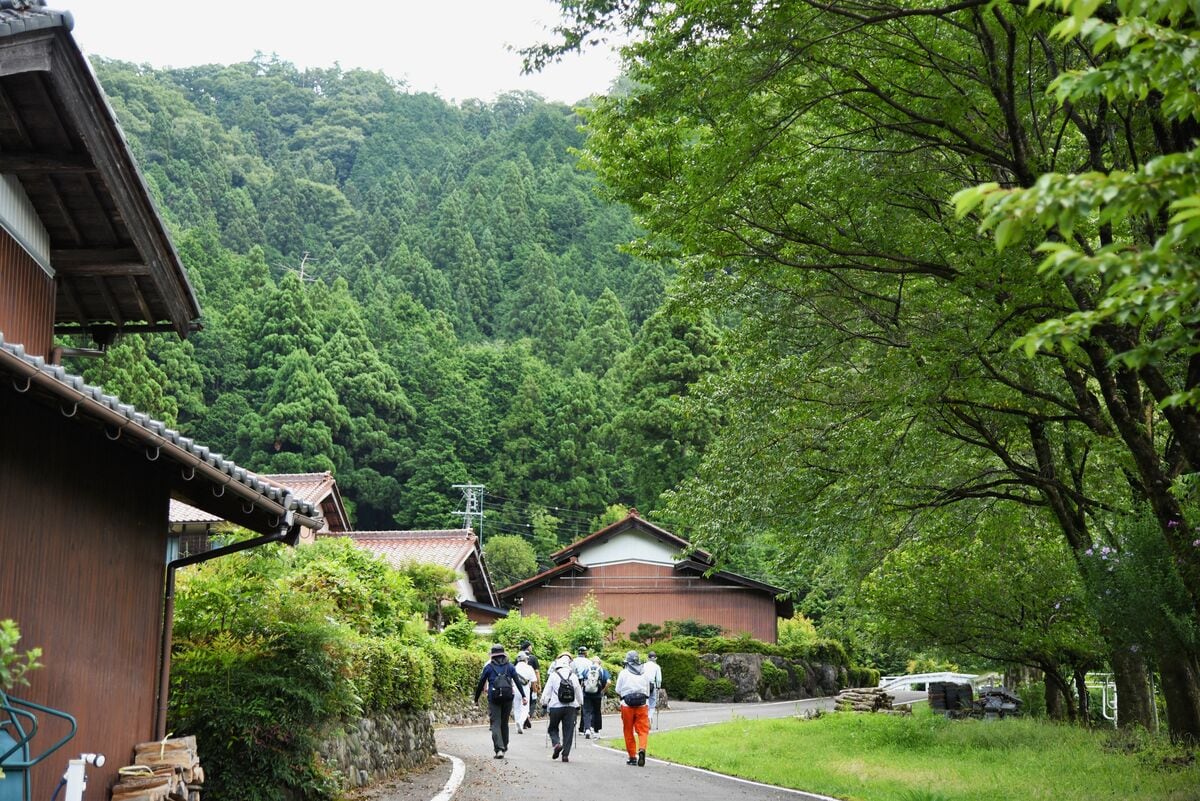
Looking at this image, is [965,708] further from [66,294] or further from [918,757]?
[66,294]

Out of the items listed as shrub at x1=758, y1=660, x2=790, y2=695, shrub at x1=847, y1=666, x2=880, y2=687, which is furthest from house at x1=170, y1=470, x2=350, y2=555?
shrub at x1=847, y1=666, x2=880, y2=687

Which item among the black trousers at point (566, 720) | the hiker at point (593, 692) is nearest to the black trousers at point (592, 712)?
the hiker at point (593, 692)

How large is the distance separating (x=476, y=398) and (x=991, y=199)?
65505 mm

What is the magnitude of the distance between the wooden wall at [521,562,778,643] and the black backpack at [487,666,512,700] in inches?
→ 1207

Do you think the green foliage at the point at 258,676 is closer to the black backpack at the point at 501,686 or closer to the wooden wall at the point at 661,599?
the black backpack at the point at 501,686

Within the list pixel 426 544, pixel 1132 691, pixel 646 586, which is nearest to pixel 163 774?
pixel 1132 691

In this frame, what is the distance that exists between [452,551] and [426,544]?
1.42m

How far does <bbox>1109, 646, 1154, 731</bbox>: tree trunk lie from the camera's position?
59.4 ft

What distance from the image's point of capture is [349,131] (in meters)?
116

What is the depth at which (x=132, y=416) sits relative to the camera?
305 inches

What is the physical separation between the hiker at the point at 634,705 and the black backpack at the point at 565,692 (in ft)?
2.75

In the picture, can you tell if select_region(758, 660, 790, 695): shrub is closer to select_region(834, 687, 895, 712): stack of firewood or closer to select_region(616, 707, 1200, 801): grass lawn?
select_region(834, 687, 895, 712): stack of firewood

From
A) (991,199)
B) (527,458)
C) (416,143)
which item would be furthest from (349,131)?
(991,199)

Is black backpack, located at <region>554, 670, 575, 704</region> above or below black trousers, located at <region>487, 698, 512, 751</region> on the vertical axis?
above
